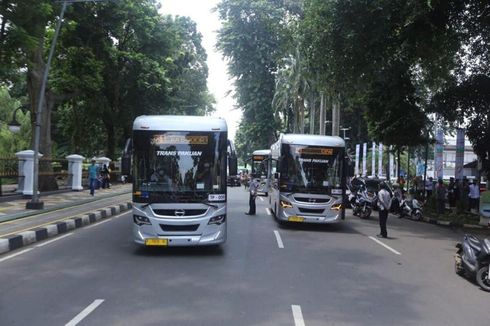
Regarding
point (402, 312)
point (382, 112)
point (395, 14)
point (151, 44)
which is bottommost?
point (402, 312)

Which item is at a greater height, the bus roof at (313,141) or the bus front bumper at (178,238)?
the bus roof at (313,141)

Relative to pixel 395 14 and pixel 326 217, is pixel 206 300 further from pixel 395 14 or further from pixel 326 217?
pixel 395 14

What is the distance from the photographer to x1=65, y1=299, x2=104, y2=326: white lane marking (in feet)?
20.2

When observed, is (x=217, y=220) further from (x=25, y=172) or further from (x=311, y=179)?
(x=25, y=172)

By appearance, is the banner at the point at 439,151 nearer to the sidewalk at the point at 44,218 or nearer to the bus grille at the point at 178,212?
the sidewalk at the point at 44,218

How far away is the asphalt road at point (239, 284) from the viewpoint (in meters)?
6.60

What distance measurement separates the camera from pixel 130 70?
37.0 meters

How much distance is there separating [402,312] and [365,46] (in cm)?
1338

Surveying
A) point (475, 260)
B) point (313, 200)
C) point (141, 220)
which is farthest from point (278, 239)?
point (475, 260)

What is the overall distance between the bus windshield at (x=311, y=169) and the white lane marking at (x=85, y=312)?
32.5ft

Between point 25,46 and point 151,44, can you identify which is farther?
point 151,44

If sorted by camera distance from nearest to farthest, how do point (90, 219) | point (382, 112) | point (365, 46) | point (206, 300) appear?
point (206, 300) → point (90, 219) → point (365, 46) → point (382, 112)

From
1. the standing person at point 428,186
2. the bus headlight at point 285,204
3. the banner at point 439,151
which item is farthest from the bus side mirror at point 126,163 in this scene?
the standing person at point 428,186

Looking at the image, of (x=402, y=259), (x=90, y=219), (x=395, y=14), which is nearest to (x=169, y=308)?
(x=402, y=259)
